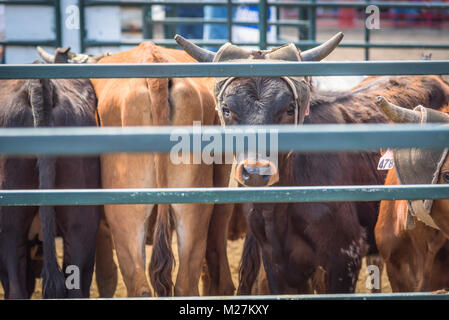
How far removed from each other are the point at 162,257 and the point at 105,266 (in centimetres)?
120

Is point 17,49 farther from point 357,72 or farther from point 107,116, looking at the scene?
point 357,72

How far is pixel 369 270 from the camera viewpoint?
154 inches

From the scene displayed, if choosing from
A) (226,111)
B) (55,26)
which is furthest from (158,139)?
(55,26)

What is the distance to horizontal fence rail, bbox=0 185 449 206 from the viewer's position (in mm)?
2131

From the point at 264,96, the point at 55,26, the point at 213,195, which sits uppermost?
the point at 55,26

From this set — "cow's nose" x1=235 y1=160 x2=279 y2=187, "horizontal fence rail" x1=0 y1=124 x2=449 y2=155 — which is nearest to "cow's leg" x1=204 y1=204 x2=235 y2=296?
"cow's nose" x1=235 y1=160 x2=279 y2=187

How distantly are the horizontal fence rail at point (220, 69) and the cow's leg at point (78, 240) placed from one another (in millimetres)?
1274

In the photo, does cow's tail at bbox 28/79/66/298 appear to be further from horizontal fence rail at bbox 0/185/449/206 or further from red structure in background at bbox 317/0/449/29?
red structure in background at bbox 317/0/449/29

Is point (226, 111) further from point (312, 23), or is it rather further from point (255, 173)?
point (312, 23)

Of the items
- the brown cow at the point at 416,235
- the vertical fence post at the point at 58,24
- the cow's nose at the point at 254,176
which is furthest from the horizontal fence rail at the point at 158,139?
the vertical fence post at the point at 58,24

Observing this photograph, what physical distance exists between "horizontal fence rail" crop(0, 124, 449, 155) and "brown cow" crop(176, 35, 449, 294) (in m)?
1.32

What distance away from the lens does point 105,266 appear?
425 cm

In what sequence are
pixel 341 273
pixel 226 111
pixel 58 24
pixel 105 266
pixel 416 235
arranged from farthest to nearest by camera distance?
pixel 58 24, pixel 105 266, pixel 341 273, pixel 226 111, pixel 416 235
